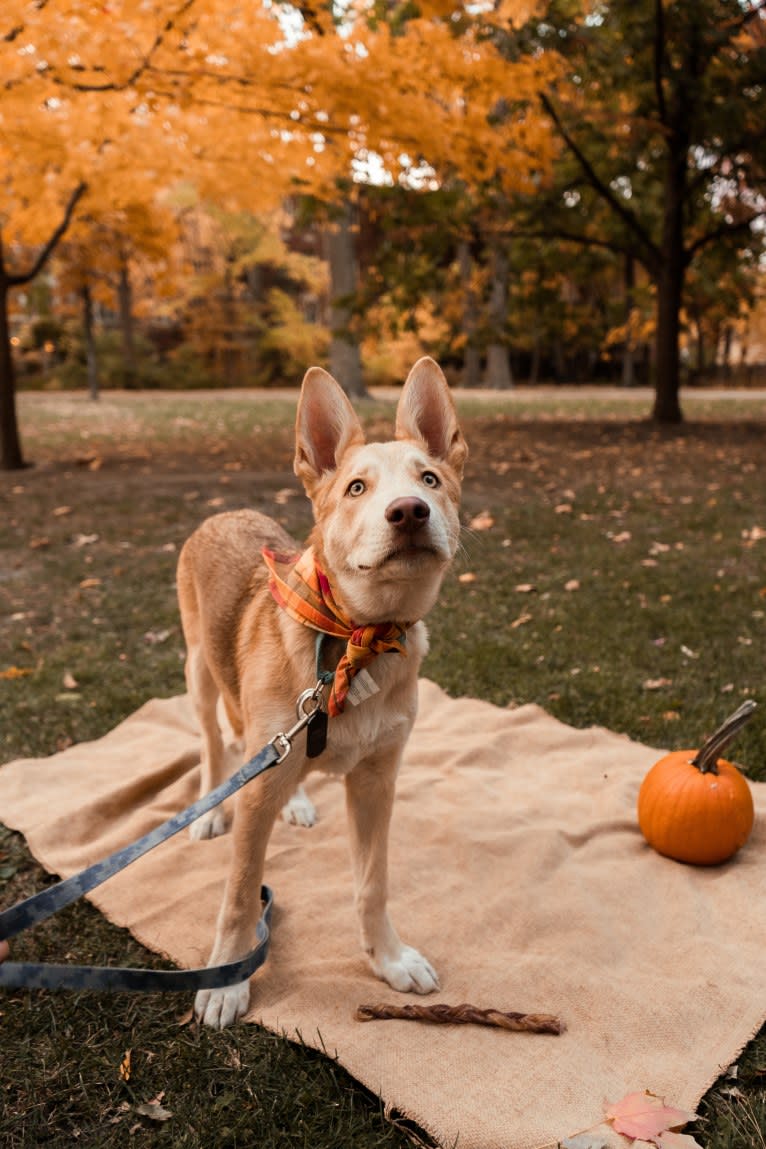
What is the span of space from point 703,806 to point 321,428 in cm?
210

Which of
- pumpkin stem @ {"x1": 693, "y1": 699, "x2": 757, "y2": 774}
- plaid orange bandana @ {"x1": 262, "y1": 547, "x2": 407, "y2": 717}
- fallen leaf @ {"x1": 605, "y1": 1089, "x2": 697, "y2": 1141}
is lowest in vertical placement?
fallen leaf @ {"x1": 605, "y1": 1089, "x2": 697, "y2": 1141}

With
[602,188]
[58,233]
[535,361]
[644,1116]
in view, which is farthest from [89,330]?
[644,1116]

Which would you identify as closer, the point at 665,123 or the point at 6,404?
→ the point at 6,404

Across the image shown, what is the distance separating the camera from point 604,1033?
2.66 metres

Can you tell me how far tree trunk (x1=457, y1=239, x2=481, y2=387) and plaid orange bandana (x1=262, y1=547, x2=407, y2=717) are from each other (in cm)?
1446

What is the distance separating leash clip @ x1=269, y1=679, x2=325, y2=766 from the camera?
2.41 metres

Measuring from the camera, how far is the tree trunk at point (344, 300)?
16797 mm

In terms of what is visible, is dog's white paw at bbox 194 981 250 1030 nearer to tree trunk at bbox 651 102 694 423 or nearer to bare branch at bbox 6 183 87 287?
bare branch at bbox 6 183 87 287

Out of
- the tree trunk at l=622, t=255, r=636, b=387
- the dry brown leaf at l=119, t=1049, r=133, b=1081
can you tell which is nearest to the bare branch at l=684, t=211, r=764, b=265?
the tree trunk at l=622, t=255, r=636, b=387

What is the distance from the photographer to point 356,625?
2467 millimetres

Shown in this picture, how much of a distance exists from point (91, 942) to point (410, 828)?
1.42 meters

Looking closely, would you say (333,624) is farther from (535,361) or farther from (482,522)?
(535,361)

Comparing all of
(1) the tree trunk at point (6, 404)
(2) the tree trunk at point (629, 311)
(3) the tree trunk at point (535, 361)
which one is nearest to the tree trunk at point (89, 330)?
(1) the tree trunk at point (6, 404)

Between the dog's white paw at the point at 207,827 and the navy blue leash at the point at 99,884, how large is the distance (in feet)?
3.89
